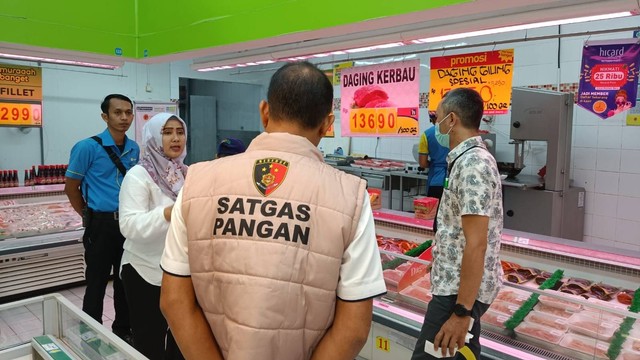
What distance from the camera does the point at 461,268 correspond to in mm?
2234

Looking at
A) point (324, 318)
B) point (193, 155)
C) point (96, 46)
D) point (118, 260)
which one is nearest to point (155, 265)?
point (118, 260)

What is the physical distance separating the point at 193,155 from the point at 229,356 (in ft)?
37.3

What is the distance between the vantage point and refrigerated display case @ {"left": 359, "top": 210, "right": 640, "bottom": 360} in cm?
261

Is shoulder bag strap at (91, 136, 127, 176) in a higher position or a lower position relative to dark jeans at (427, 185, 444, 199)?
higher

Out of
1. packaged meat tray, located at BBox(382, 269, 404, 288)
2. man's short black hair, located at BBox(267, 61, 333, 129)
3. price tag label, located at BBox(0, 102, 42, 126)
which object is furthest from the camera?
price tag label, located at BBox(0, 102, 42, 126)

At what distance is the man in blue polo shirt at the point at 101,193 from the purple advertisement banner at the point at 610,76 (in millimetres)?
5776

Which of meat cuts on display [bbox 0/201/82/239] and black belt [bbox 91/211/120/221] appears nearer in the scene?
black belt [bbox 91/211/120/221]

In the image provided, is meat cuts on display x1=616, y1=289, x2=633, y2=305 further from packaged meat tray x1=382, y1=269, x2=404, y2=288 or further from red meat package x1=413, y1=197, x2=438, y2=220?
red meat package x1=413, y1=197, x2=438, y2=220

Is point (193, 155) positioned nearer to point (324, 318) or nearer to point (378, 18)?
point (378, 18)

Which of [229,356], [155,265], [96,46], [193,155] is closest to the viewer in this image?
[229,356]

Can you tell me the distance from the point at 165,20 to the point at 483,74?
3228mm

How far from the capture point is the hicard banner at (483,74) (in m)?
5.05

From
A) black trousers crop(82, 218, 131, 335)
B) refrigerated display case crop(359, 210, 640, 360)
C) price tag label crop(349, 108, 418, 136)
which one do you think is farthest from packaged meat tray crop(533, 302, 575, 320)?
black trousers crop(82, 218, 131, 335)

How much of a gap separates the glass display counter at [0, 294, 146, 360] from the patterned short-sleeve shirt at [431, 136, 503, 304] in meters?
1.52
